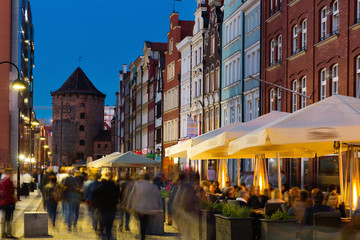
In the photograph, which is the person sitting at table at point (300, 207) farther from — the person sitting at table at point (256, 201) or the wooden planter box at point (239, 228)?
the person sitting at table at point (256, 201)

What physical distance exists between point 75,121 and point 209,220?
11459cm

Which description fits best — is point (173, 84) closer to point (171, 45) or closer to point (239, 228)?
point (171, 45)

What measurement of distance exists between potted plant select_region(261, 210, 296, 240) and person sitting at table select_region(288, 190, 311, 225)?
1135mm

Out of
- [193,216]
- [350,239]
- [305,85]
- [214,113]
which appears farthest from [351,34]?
[214,113]

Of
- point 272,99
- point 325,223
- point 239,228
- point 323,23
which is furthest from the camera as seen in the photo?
point 272,99

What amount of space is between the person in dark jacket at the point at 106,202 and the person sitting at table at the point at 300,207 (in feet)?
12.9

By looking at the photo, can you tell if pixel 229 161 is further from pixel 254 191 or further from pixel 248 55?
Result: pixel 254 191

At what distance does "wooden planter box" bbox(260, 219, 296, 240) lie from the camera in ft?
38.8

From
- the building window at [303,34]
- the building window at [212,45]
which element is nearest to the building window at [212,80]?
the building window at [212,45]

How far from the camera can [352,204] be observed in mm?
13305

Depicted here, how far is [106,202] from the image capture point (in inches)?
589

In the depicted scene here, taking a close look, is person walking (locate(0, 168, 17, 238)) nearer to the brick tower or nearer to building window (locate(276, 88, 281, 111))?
building window (locate(276, 88, 281, 111))

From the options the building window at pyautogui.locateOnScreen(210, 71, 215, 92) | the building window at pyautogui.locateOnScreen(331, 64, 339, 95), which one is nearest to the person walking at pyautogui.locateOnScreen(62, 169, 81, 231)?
the building window at pyautogui.locateOnScreen(331, 64, 339, 95)

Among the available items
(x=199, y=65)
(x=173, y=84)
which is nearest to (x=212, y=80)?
(x=199, y=65)
